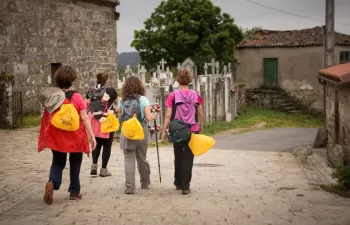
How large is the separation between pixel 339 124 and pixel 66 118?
546 centimetres

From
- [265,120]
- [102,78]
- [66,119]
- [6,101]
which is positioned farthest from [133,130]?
[265,120]

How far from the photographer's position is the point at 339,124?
10.5 meters

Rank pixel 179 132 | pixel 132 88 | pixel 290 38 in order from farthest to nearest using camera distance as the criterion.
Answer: pixel 290 38 < pixel 132 88 < pixel 179 132

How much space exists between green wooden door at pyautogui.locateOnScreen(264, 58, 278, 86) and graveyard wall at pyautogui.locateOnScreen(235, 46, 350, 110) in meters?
0.21

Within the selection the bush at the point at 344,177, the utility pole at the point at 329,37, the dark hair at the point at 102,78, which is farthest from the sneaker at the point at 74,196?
the utility pole at the point at 329,37

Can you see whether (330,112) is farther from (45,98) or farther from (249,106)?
(249,106)

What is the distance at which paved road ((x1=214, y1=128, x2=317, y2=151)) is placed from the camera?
16.0 meters

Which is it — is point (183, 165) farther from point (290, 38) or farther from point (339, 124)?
point (290, 38)

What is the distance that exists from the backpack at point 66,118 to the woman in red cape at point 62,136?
11 cm

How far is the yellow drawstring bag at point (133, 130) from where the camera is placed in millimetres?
7977

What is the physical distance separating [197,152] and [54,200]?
207cm

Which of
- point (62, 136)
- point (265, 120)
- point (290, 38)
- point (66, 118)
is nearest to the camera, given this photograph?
point (66, 118)

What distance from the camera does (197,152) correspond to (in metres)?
8.11

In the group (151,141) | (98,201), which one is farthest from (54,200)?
(151,141)
